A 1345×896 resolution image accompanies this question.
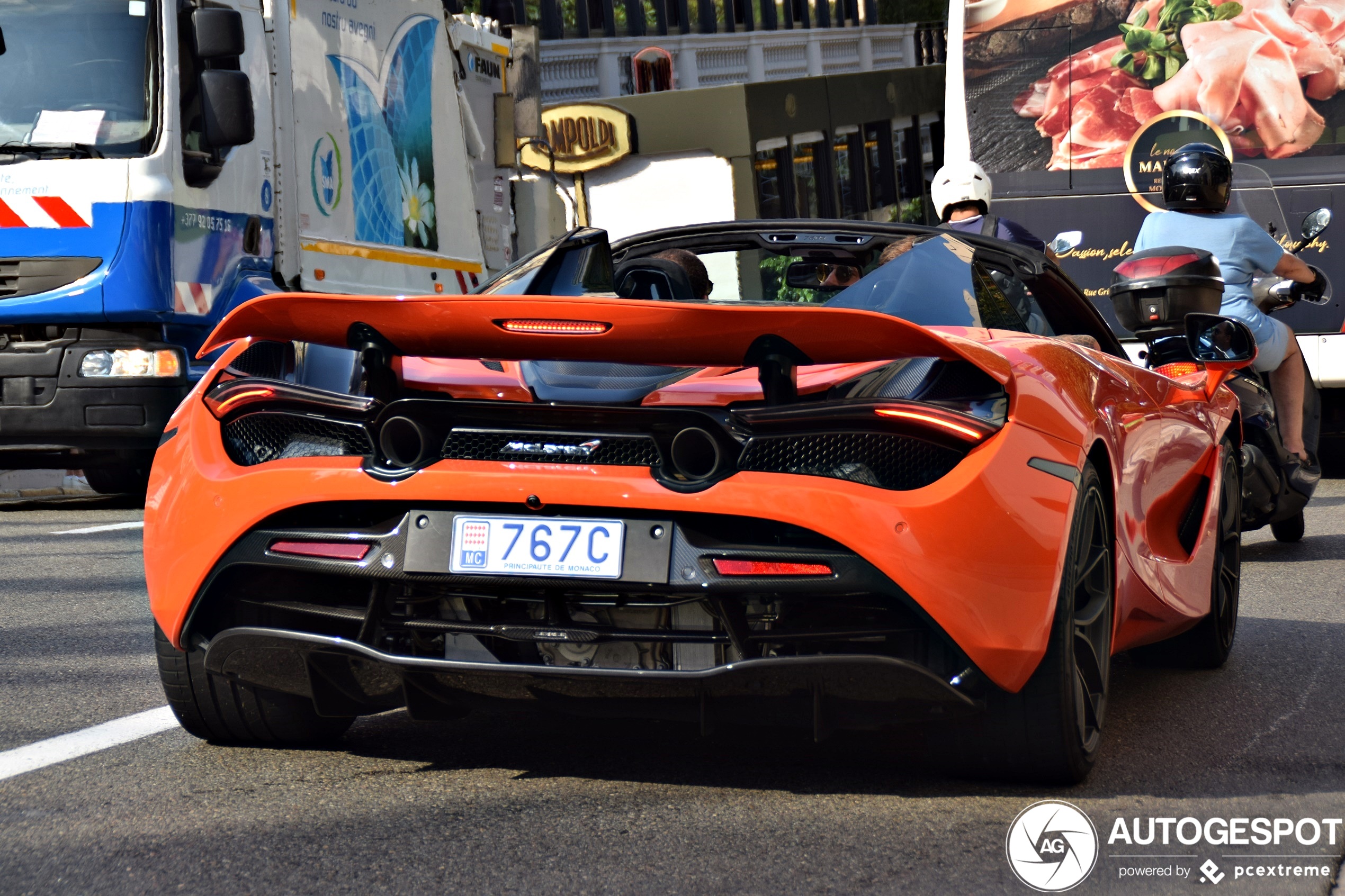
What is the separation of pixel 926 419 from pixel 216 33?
6671 mm

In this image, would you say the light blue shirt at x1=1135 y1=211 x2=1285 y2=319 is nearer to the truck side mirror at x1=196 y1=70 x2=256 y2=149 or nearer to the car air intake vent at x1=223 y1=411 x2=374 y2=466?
the truck side mirror at x1=196 y1=70 x2=256 y2=149

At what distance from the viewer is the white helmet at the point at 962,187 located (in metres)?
8.14

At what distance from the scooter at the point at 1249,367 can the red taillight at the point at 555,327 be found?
252cm

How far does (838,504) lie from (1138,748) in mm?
1396

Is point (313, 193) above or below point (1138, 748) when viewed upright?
above

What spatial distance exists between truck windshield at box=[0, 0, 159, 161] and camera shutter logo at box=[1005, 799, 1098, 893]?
679cm

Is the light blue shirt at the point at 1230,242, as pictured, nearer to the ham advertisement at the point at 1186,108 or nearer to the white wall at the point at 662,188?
the ham advertisement at the point at 1186,108

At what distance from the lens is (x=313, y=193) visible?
10.5 m

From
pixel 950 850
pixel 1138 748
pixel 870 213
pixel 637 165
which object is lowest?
pixel 870 213

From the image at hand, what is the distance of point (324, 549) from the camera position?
3662 millimetres

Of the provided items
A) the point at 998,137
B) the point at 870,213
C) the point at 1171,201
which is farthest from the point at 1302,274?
the point at 870,213

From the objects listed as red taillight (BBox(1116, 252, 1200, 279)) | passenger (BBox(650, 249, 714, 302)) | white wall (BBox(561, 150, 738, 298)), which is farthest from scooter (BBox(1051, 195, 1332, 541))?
white wall (BBox(561, 150, 738, 298))

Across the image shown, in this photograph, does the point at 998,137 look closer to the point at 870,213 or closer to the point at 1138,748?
the point at 1138,748

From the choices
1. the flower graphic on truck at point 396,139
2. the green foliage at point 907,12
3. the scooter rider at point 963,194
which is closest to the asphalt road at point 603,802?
the scooter rider at point 963,194
